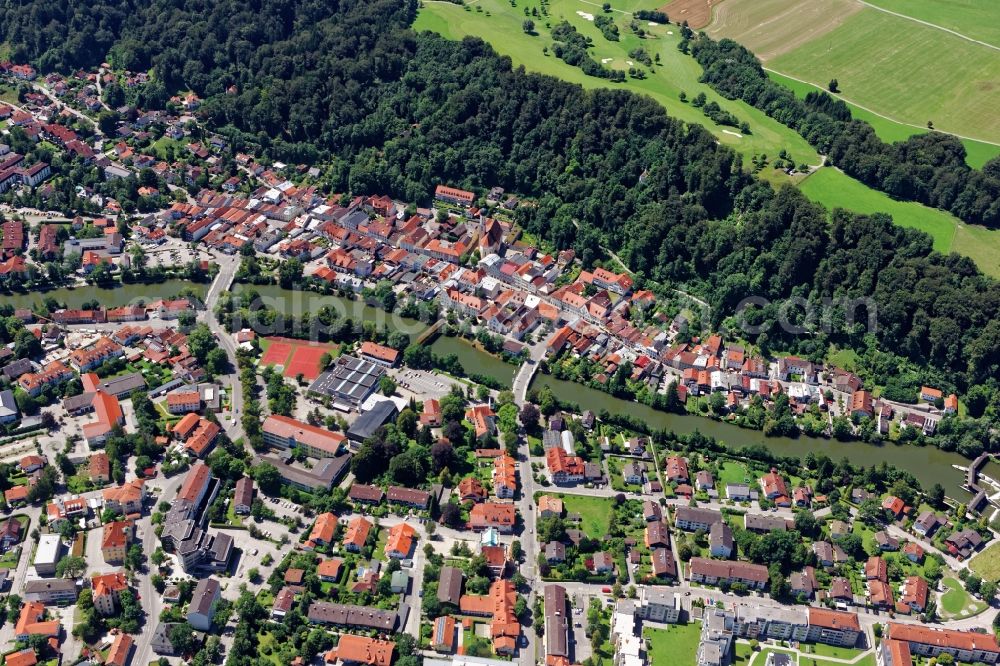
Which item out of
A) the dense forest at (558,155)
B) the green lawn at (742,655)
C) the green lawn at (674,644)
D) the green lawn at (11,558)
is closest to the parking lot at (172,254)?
the dense forest at (558,155)

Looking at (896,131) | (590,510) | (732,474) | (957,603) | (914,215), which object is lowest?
(590,510)

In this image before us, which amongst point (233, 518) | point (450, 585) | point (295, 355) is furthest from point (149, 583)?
point (295, 355)

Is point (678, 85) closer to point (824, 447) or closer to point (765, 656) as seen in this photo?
point (824, 447)

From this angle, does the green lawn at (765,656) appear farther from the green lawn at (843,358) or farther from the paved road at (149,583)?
the paved road at (149,583)

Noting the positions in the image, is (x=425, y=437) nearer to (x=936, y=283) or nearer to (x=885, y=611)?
(x=885, y=611)

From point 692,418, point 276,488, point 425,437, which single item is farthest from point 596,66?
point 276,488
